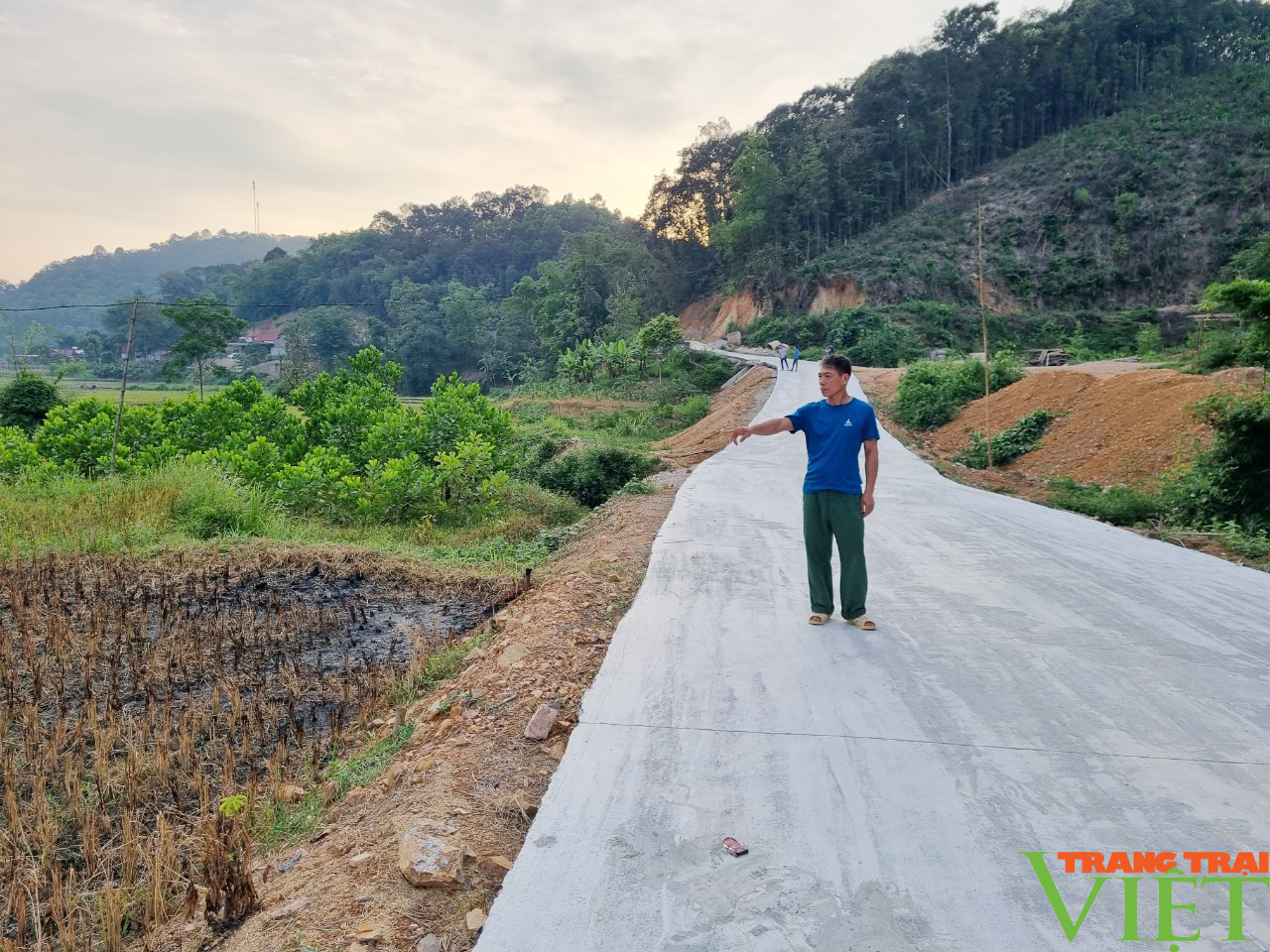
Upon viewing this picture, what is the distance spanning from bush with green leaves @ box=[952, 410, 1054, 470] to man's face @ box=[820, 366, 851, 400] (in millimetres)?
11357

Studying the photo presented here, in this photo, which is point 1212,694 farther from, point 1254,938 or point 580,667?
point 580,667

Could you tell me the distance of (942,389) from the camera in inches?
763

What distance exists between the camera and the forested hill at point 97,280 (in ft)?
407

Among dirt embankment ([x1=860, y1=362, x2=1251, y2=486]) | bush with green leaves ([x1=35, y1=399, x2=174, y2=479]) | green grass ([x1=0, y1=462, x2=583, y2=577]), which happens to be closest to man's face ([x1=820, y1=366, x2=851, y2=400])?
green grass ([x1=0, y1=462, x2=583, y2=577])

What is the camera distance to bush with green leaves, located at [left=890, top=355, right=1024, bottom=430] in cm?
1883

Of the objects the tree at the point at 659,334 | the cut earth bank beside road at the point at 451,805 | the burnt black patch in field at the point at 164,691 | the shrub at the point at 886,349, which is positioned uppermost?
the tree at the point at 659,334

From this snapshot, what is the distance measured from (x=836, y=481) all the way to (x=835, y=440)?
0.73 feet

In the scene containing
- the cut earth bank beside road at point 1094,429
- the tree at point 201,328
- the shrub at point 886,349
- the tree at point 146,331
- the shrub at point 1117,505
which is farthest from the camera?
the tree at point 146,331

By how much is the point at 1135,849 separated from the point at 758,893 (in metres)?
1.22

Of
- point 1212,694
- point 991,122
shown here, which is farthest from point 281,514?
point 991,122

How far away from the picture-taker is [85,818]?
146 inches

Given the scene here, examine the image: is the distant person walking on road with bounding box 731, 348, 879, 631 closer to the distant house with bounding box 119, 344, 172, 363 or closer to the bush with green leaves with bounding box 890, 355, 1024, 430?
the bush with green leaves with bounding box 890, 355, 1024, 430

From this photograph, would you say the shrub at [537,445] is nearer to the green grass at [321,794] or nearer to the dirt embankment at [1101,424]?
the dirt embankment at [1101,424]

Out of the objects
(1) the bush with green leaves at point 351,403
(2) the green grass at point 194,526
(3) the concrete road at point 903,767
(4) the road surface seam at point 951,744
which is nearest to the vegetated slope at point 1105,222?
(1) the bush with green leaves at point 351,403
